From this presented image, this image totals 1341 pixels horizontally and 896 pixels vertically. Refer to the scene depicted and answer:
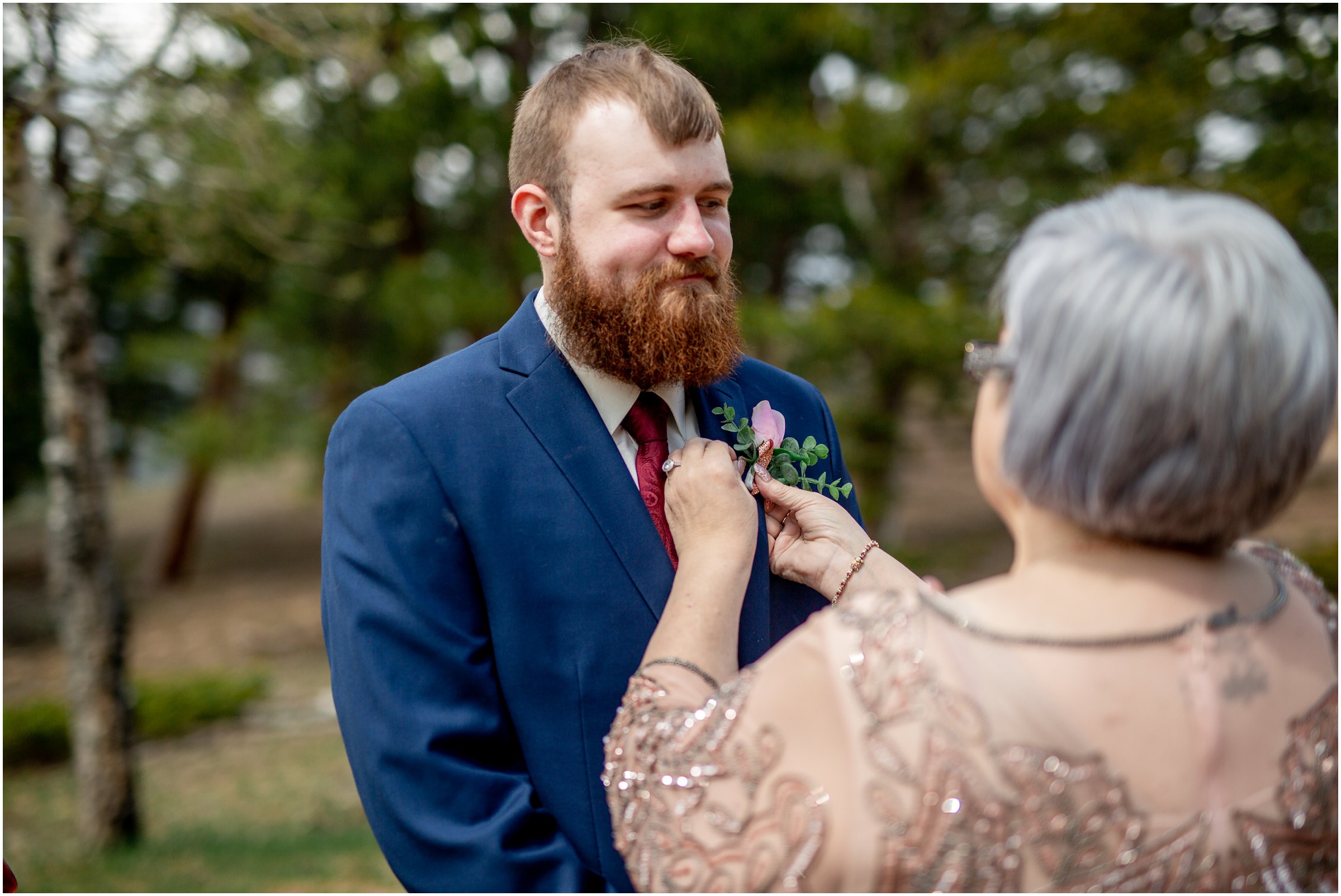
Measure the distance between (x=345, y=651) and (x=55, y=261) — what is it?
17.1 feet

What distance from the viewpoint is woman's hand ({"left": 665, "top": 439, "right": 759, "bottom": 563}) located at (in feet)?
5.82

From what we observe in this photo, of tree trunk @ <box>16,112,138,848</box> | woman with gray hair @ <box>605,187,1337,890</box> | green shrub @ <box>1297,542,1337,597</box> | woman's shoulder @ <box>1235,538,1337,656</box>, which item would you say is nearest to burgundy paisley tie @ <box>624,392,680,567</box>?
woman with gray hair @ <box>605,187,1337,890</box>

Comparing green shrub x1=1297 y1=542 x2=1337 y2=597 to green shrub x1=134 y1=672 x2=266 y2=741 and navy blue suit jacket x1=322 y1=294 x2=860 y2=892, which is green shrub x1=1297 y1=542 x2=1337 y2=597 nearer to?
navy blue suit jacket x1=322 y1=294 x2=860 y2=892

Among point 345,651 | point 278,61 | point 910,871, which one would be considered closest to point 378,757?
point 345,651

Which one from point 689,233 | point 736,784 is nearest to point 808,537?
point 689,233

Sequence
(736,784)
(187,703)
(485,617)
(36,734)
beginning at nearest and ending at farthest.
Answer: (736,784) → (485,617) → (36,734) → (187,703)

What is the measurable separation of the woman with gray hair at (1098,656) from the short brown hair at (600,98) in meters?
0.80

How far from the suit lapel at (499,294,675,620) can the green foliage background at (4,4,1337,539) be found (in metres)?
5.11

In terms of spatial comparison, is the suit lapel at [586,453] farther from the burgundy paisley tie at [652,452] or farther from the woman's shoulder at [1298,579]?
the woman's shoulder at [1298,579]

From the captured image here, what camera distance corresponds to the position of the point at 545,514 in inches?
72.7

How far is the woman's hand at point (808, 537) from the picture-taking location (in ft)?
6.52

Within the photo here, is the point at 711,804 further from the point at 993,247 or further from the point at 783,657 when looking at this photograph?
the point at 993,247

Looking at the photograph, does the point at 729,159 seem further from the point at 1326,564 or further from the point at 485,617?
the point at 485,617

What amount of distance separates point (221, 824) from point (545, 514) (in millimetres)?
7016
